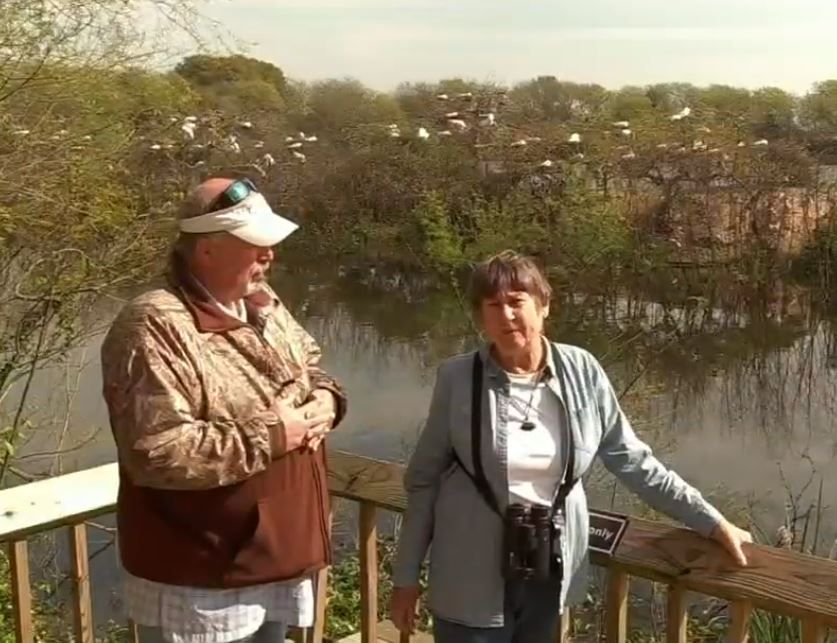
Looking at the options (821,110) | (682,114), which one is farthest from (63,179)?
(821,110)

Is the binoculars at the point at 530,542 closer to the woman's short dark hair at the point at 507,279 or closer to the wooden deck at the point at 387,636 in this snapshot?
the woman's short dark hair at the point at 507,279

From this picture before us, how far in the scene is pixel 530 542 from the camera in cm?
171

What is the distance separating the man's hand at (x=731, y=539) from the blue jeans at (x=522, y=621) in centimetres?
27

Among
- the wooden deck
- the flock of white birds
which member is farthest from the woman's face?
the flock of white birds

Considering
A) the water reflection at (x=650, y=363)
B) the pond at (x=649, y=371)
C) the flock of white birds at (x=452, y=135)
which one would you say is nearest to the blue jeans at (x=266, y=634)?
the water reflection at (x=650, y=363)

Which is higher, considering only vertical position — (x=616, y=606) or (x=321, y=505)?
(x=321, y=505)

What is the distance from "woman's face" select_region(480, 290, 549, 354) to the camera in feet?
5.74

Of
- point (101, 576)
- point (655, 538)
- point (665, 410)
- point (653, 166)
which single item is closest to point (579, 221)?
point (653, 166)

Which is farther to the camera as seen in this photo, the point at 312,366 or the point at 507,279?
the point at 312,366

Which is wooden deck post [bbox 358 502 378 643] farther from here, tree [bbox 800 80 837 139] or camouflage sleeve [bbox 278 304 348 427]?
tree [bbox 800 80 837 139]

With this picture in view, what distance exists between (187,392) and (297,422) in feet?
0.62

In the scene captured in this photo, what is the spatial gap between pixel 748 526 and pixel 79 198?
371 centimetres

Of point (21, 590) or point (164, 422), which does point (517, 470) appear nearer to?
point (164, 422)

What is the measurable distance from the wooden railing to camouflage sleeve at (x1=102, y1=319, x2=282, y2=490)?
0.46 m
